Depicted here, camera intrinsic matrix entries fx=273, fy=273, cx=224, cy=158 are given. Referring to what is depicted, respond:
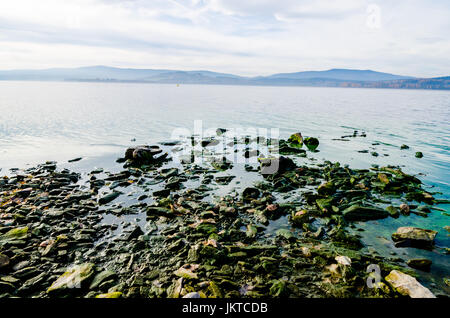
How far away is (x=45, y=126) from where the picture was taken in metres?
40.4

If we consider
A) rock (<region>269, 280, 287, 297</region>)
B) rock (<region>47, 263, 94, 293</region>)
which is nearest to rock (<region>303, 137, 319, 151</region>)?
rock (<region>269, 280, 287, 297</region>)

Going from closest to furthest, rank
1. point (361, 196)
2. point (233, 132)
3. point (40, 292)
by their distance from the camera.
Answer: point (40, 292) → point (361, 196) → point (233, 132)

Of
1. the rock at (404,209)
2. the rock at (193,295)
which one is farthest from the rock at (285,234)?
the rock at (404,209)

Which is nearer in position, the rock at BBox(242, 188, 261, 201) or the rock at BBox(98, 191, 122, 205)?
the rock at BBox(98, 191, 122, 205)

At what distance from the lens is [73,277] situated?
27.6 ft

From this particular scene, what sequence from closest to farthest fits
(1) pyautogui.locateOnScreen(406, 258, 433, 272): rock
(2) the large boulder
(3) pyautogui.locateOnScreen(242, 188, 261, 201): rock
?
(1) pyautogui.locateOnScreen(406, 258, 433, 272): rock < (3) pyautogui.locateOnScreen(242, 188, 261, 201): rock < (2) the large boulder

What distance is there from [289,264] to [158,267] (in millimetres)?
4501

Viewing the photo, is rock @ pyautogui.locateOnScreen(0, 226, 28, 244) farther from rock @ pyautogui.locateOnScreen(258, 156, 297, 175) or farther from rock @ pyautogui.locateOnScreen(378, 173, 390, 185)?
rock @ pyautogui.locateOnScreen(378, 173, 390, 185)

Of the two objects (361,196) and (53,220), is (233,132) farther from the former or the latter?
(53,220)

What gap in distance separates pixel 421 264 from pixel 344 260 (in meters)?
2.71

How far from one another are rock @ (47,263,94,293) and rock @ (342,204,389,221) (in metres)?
11.1

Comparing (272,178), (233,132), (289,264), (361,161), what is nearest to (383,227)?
(289,264)

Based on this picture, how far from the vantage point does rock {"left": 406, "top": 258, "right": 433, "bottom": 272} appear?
30.9 ft

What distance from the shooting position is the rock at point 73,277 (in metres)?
8.10
